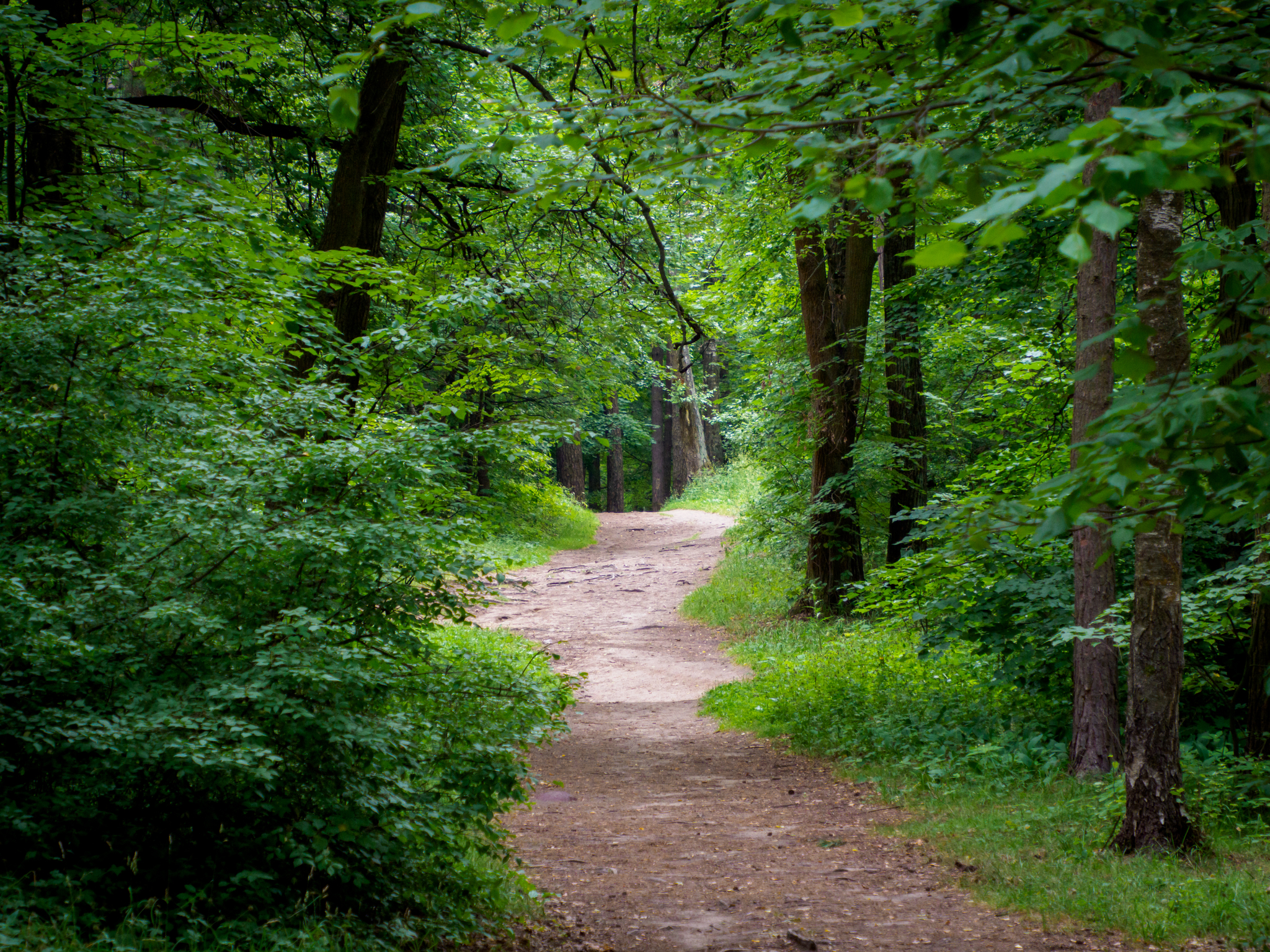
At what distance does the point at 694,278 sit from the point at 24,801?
16.1 meters

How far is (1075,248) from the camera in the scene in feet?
5.90

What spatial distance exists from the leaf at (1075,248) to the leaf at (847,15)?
41.9 inches

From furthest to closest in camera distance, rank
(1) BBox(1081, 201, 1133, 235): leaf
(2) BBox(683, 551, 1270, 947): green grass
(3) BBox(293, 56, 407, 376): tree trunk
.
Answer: (3) BBox(293, 56, 407, 376): tree trunk, (2) BBox(683, 551, 1270, 947): green grass, (1) BBox(1081, 201, 1133, 235): leaf

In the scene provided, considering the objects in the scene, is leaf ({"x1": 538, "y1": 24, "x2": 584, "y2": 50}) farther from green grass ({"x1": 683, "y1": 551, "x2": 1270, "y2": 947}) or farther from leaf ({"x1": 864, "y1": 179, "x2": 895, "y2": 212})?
green grass ({"x1": 683, "y1": 551, "x2": 1270, "y2": 947})

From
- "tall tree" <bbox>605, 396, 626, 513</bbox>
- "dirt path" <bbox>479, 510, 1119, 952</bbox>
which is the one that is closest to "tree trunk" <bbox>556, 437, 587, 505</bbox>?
"tall tree" <bbox>605, 396, 626, 513</bbox>

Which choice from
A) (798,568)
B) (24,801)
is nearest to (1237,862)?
(24,801)

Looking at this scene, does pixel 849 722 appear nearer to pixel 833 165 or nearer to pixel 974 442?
pixel 833 165

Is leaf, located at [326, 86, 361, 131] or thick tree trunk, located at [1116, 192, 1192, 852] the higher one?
leaf, located at [326, 86, 361, 131]

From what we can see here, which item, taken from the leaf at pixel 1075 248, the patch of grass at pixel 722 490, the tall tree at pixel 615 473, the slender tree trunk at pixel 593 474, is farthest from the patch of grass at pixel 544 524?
the leaf at pixel 1075 248

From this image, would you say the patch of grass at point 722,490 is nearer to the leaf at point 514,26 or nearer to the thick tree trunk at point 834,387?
the thick tree trunk at point 834,387

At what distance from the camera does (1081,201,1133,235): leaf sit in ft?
5.43

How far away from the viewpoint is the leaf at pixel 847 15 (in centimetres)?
254

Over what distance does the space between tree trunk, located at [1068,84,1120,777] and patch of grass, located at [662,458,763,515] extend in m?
18.6

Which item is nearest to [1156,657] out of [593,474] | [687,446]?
[687,446]
